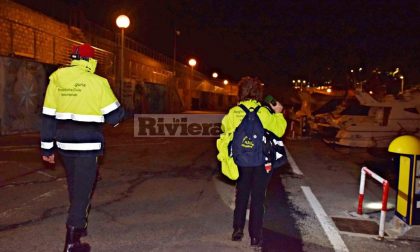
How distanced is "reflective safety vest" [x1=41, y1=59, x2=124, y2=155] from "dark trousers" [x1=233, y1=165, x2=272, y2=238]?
62.5 inches

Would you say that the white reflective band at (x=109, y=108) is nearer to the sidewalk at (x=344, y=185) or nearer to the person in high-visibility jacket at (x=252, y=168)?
the person in high-visibility jacket at (x=252, y=168)

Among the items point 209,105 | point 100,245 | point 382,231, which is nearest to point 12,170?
point 100,245

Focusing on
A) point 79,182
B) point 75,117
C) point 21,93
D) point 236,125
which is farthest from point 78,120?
point 21,93

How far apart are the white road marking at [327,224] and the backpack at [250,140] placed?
4.65 feet

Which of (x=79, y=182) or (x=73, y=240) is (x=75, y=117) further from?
(x=73, y=240)

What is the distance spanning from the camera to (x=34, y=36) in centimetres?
1723

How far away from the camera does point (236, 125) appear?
444 cm

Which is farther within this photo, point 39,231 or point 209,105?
point 209,105

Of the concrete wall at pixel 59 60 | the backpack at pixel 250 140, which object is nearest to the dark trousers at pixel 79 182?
the backpack at pixel 250 140

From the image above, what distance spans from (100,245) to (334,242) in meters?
2.74

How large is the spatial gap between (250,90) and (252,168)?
88cm

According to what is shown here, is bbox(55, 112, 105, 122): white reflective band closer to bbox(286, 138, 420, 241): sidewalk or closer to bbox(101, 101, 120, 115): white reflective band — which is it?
bbox(101, 101, 120, 115): white reflective band

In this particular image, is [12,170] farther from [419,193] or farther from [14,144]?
[419,193]

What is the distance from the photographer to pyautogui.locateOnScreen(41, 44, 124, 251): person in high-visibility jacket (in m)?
3.92
